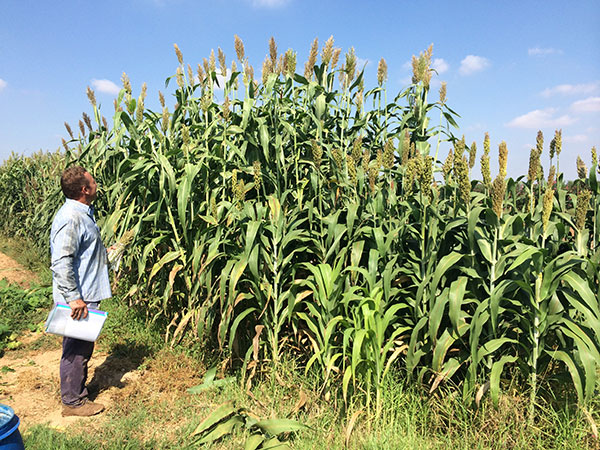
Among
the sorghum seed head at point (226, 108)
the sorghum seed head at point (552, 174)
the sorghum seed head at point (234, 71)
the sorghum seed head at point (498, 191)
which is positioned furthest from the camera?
the sorghum seed head at point (234, 71)

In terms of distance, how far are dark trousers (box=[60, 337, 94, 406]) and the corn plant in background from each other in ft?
2.81

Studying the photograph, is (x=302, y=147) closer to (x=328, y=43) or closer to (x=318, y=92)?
(x=318, y=92)

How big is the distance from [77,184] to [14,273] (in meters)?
5.29

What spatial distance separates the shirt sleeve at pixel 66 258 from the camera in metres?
3.26

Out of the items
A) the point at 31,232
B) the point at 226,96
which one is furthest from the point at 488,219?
the point at 31,232

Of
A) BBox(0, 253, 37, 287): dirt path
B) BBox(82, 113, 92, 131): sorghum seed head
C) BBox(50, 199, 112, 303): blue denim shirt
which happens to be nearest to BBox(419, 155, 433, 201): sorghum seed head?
BBox(50, 199, 112, 303): blue denim shirt

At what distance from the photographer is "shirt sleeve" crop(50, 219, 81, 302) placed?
3256 mm

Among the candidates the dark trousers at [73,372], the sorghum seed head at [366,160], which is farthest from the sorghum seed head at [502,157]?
the dark trousers at [73,372]

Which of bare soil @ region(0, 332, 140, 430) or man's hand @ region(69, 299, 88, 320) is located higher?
man's hand @ region(69, 299, 88, 320)

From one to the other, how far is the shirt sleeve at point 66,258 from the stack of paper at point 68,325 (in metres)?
0.10

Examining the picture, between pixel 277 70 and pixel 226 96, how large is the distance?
0.59 meters

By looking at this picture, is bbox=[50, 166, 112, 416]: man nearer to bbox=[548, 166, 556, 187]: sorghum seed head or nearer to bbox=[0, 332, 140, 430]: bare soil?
bbox=[0, 332, 140, 430]: bare soil

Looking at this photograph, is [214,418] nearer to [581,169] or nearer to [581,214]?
[581,214]

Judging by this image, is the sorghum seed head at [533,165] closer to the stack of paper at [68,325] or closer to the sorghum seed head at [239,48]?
the sorghum seed head at [239,48]
